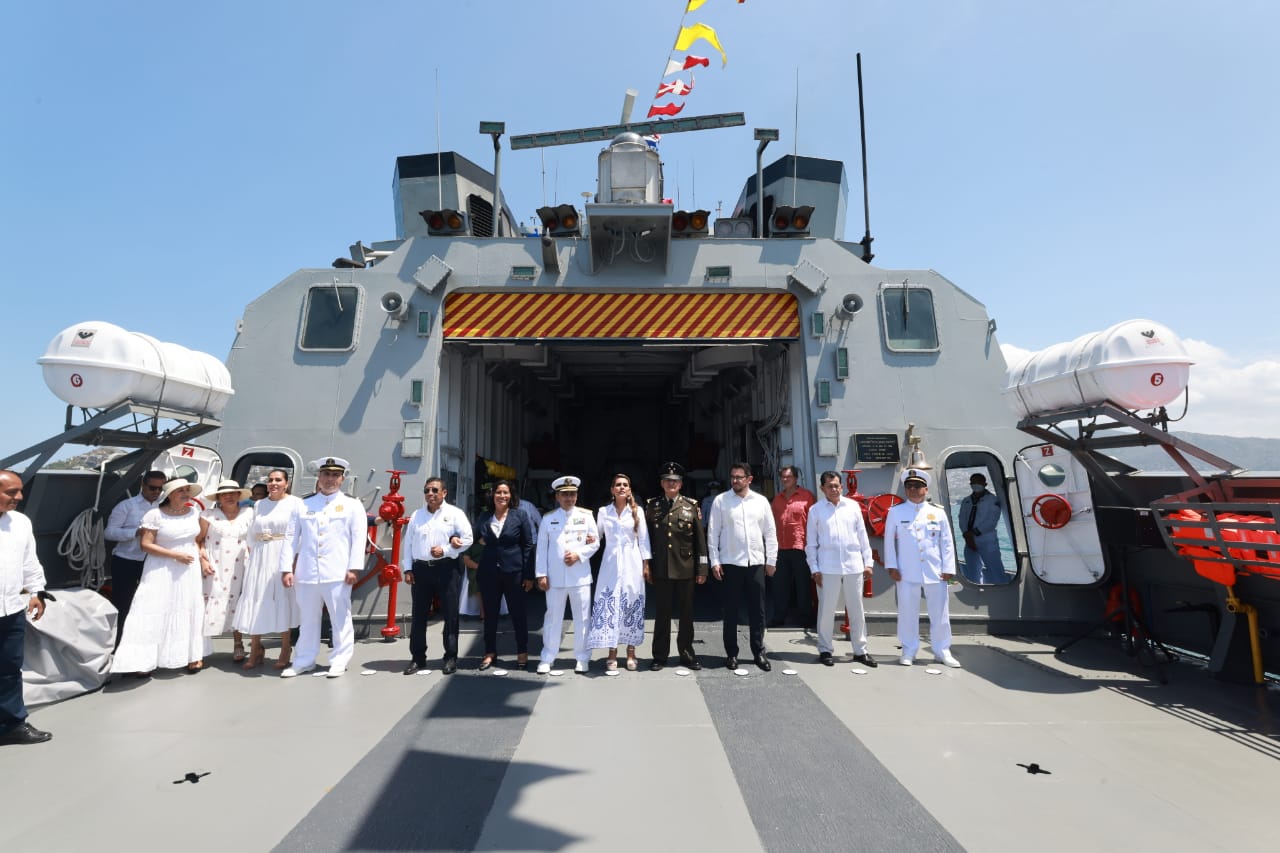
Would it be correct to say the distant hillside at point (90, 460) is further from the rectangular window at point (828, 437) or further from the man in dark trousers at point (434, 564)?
the rectangular window at point (828, 437)

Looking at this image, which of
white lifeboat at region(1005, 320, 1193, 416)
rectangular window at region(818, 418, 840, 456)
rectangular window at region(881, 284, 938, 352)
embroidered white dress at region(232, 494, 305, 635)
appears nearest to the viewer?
white lifeboat at region(1005, 320, 1193, 416)

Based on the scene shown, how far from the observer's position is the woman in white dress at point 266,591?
5469 millimetres

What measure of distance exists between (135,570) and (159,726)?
2.04m

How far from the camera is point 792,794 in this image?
3.20 metres

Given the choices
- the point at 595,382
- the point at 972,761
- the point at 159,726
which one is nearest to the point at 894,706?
the point at 972,761

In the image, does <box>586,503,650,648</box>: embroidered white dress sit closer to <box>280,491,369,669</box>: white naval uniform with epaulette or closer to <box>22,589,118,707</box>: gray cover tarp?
<box>280,491,369,669</box>: white naval uniform with epaulette

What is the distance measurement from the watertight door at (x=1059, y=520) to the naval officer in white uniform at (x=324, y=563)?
6488mm

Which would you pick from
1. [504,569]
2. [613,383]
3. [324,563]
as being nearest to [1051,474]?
[504,569]

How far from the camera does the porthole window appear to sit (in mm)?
6512

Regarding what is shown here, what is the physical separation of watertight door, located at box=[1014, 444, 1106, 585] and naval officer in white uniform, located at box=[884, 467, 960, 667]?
1.38 metres

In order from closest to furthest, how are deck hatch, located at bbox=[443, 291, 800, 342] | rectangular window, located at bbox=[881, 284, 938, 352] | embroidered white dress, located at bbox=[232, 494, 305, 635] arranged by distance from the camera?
embroidered white dress, located at bbox=[232, 494, 305, 635]
rectangular window, located at bbox=[881, 284, 938, 352]
deck hatch, located at bbox=[443, 291, 800, 342]

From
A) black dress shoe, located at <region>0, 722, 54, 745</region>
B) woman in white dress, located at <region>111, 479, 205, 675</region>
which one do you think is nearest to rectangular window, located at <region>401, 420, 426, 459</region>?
woman in white dress, located at <region>111, 479, 205, 675</region>

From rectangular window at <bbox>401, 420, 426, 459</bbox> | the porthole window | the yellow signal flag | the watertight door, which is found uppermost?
the yellow signal flag

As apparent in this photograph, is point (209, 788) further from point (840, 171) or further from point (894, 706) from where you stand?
point (840, 171)
